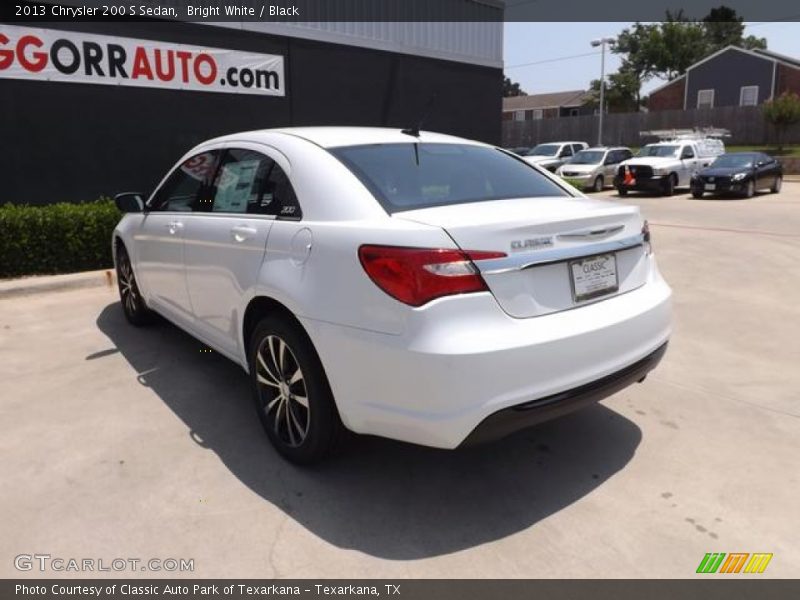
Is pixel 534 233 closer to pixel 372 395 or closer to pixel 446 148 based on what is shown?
pixel 372 395

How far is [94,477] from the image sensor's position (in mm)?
3178

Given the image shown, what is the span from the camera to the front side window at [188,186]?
408 centimetres

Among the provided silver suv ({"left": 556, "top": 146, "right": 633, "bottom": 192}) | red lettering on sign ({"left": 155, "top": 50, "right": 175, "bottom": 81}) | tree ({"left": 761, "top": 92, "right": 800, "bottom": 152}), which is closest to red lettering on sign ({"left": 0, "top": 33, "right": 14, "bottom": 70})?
red lettering on sign ({"left": 155, "top": 50, "right": 175, "bottom": 81})

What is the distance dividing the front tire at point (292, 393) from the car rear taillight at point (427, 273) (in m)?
0.62

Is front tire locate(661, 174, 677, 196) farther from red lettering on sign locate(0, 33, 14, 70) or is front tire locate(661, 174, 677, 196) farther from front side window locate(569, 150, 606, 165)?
Answer: red lettering on sign locate(0, 33, 14, 70)

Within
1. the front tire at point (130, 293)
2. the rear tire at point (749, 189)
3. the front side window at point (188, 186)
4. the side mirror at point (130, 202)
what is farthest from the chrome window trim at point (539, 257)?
the rear tire at point (749, 189)

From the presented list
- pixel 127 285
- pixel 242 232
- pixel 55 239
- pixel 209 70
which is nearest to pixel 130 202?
pixel 127 285

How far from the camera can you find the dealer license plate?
9.19 ft

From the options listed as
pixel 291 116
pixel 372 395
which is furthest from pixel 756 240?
pixel 372 395

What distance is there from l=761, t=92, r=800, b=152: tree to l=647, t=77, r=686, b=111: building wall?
1452 centimetres

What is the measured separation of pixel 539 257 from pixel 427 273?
0.53 m

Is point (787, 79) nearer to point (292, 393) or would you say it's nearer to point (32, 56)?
point (32, 56)

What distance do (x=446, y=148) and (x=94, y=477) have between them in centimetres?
257

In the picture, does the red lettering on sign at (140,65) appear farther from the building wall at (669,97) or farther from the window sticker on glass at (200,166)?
the building wall at (669,97)
